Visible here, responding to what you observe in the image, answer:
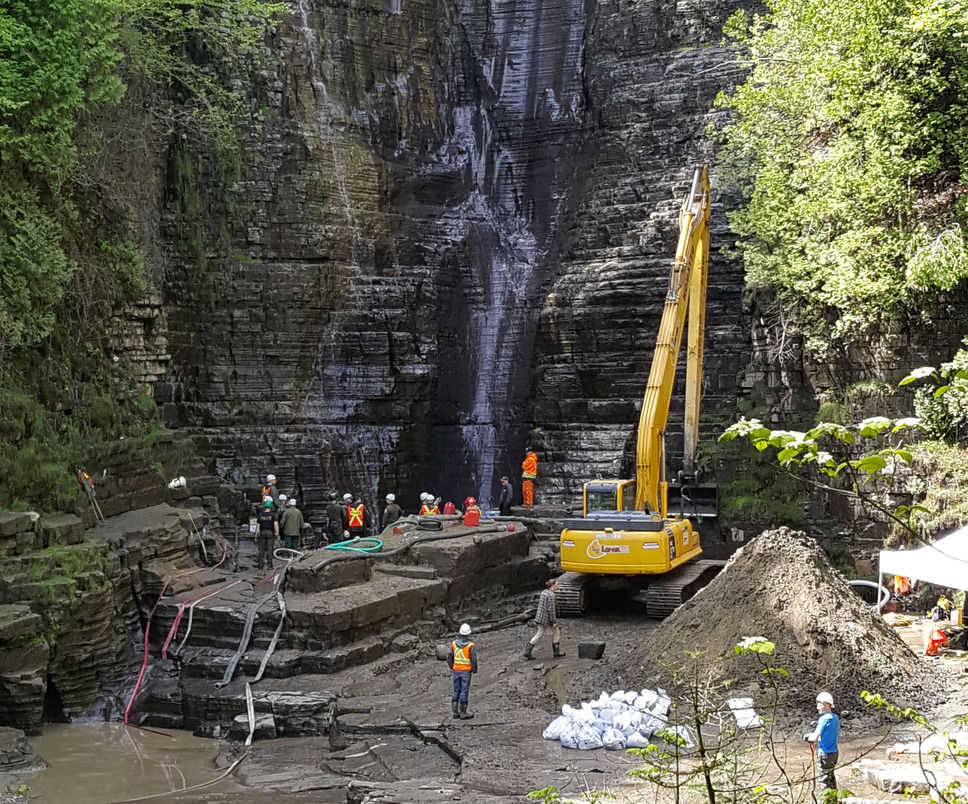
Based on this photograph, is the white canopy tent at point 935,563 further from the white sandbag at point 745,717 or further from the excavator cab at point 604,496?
the excavator cab at point 604,496

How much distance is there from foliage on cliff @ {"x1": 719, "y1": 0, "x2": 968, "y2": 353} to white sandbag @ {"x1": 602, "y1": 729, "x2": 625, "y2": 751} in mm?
11559

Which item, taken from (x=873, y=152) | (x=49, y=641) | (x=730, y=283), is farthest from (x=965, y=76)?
(x=49, y=641)

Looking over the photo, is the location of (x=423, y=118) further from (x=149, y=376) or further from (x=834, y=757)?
(x=834, y=757)

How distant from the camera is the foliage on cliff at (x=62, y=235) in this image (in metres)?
17.6

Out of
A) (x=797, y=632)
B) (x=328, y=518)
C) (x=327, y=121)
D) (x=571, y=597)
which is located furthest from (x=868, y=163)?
(x=327, y=121)

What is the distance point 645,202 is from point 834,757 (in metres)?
22.2

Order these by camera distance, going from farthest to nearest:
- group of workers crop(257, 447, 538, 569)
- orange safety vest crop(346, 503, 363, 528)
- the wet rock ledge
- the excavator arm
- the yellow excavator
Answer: orange safety vest crop(346, 503, 363, 528) < group of workers crop(257, 447, 538, 569) < the excavator arm < the yellow excavator < the wet rock ledge

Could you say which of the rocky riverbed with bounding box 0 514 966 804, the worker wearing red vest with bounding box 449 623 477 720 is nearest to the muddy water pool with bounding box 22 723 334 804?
the rocky riverbed with bounding box 0 514 966 804

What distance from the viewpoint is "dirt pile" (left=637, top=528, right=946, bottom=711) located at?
12.3 metres

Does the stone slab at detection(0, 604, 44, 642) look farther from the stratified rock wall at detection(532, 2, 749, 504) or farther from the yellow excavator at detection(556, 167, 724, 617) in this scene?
the stratified rock wall at detection(532, 2, 749, 504)

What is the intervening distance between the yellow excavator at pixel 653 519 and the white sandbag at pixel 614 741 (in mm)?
5690

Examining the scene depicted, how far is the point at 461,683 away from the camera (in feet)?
42.3

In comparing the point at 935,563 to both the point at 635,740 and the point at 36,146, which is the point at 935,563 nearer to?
the point at 635,740

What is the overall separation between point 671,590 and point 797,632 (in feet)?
14.9
